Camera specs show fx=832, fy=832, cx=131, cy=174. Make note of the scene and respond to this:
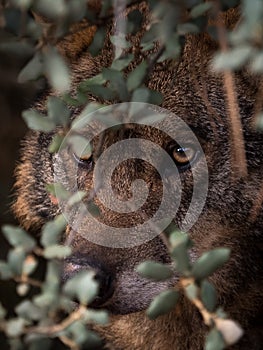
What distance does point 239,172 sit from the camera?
2.64 metres

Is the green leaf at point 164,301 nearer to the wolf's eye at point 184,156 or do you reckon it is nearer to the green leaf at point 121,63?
the green leaf at point 121,63

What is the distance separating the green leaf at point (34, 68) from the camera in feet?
5.43

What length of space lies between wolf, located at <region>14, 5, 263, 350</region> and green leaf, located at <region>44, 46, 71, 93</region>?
0.82 meters

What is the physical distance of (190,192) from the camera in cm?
266

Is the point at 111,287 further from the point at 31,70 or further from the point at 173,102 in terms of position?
the point at 31,70

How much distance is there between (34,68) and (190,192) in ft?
3.56

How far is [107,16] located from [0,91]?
8.87 feet

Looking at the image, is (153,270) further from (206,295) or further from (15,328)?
(15,328)

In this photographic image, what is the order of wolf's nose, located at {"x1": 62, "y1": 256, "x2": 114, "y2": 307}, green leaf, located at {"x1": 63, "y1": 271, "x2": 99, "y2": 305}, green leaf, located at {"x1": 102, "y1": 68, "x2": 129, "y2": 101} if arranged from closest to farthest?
green leaf, located at {"x1": 63, "y1": 271, "x2": 99, "y2": 305} < green leaf, located at {"x1": 102, "y1": 68, "x2": 129, "y2": 101} < wolf's nose, located at {"x1": 62, "y1": 256, "x2": 114, "y2": 307}

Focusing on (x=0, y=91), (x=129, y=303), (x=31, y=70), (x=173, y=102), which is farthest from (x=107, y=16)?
(x=0, y=91)

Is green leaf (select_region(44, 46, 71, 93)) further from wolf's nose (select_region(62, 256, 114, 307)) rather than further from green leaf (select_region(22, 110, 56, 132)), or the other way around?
wolf's nose (select_region(62, 256, 114, 307))

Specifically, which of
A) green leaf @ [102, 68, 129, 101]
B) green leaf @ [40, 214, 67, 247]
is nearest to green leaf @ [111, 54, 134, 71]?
green leaf @ [102, 68, 129, 101]

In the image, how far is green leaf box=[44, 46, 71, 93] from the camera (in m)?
1.53

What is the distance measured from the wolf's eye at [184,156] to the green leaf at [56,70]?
1.07 metres
